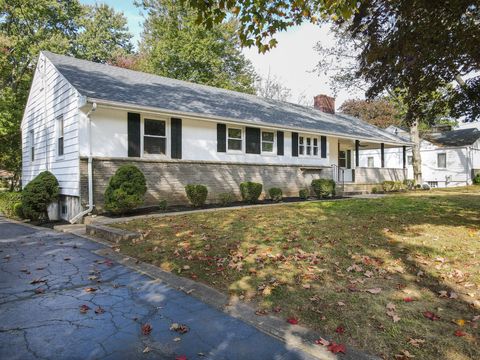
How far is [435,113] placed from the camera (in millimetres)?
8156

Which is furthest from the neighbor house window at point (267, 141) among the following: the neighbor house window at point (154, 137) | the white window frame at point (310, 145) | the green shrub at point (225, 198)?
the neighbor house window at point (154, 137)

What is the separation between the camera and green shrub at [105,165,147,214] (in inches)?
402

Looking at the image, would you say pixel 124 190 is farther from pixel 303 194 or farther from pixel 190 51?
pixel 190 51

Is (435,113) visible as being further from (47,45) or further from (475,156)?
(475,156)

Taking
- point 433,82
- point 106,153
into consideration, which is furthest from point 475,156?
point 106,153

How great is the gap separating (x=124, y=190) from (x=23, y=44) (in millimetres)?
19116

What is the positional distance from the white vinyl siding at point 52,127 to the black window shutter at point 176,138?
336cm

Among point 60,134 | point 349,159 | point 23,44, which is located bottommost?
point 349,159

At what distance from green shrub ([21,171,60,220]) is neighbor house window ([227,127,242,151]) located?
22.7ft

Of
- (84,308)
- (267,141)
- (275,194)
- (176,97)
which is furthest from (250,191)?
(84,308)

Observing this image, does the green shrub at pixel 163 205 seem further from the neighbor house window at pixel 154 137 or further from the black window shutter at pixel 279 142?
the black window shutter at pixel 279 142

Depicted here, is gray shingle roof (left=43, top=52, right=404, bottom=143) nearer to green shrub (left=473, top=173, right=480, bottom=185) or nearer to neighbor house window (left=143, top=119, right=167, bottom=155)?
neighbor house window (left=143, top=119, right=167, bottom=155)

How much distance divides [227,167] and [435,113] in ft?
27.4

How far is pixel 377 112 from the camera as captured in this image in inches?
1794
